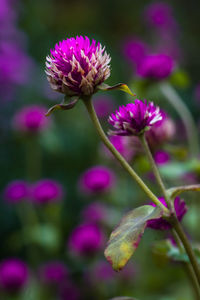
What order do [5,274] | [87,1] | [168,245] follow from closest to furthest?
[168,245]
[5,274]
[87,1]

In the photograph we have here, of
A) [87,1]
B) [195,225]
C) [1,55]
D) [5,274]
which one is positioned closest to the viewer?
[195,225]

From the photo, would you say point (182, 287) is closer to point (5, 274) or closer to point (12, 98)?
point (5, 274)

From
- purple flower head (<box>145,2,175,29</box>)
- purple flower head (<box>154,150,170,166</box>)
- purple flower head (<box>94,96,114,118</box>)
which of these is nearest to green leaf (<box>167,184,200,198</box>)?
purple flower head (<box>154,150,170,166</box>)

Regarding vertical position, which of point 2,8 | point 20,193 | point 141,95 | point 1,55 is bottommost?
point 20,193

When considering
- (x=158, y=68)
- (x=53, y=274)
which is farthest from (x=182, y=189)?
(x=53, y=274)

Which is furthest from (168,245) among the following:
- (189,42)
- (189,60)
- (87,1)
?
(87,1)

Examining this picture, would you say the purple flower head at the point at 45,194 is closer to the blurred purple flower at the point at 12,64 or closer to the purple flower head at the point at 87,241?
the purple flower head at the point at 87,241

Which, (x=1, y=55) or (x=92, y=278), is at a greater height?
(x=1, y=55)
